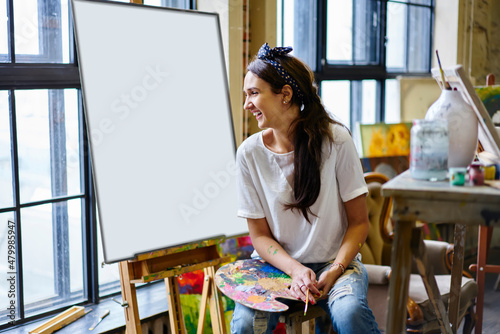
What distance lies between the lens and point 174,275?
2098mm

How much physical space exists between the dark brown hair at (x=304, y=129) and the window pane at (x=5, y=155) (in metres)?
0.93

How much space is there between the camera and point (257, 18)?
2922 mm

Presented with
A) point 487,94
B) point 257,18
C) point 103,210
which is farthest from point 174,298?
point 487,94

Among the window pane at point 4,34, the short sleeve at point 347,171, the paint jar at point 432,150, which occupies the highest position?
the window pane at point 4,34

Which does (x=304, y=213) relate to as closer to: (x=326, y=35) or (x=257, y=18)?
(x=257, y=18)

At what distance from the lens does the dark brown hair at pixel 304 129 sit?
1941 mm

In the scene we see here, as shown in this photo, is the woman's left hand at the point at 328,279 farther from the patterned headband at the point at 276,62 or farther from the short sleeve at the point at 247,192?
the patterned headband at the point at 276,62

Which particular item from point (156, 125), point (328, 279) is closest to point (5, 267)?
point (156, 125)

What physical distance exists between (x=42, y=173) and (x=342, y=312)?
131cm

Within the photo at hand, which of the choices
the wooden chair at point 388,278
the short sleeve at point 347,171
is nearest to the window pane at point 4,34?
the short sleeve at point 347,171

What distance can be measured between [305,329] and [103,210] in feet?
3.08

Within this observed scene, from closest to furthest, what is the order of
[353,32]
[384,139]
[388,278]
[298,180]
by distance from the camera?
[298,180] < [388,278] < [384,139] < [353,32]

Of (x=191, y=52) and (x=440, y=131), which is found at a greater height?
(x=191, y=52)

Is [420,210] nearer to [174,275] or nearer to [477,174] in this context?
[477,174]
